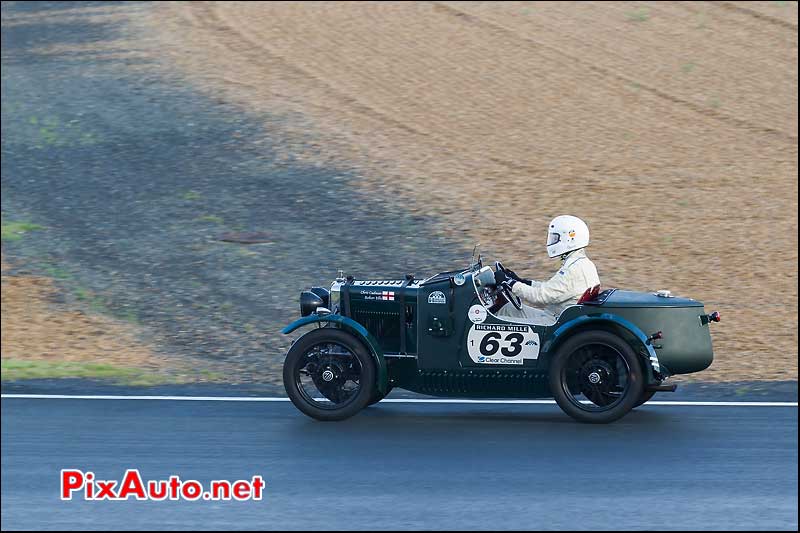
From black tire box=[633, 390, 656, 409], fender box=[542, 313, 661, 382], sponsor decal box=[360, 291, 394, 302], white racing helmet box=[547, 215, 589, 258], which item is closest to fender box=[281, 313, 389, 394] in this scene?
sponsor decal box=[360, 291, 394, 302]

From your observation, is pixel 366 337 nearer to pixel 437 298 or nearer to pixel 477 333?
pixel 437 298

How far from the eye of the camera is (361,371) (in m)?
8.96

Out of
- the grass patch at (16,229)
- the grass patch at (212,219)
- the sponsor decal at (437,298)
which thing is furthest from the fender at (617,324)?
the grass patch at (16,229)

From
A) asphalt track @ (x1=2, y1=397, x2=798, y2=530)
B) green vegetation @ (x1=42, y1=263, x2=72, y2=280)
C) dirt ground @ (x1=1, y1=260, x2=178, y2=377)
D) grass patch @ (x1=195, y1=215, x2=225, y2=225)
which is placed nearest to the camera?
asphalt track @ (x1=2, y1=397, x2=798, y2=530)

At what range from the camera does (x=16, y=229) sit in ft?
51.5

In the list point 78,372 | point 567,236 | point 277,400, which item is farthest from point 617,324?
point 78,372

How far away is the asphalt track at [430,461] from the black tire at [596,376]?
0.15 meters

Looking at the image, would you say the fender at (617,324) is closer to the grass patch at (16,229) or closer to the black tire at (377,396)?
the black tire at (377,396)

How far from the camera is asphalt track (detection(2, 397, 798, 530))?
676 cm

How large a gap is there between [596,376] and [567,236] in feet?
3.67

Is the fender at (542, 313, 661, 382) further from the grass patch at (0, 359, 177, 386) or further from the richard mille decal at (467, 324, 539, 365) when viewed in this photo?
the grass patch at (0, 359, 177, 386)

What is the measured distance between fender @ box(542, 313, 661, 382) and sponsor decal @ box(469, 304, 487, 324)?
520mm

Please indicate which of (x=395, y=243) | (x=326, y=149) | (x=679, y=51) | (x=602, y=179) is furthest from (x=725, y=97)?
(x=395, y=243)

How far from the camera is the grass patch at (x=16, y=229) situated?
15406 millimetres
